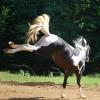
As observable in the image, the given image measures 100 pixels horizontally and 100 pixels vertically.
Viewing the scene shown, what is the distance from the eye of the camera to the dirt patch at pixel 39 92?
9.70m

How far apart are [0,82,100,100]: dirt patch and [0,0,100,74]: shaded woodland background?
28.5 ft

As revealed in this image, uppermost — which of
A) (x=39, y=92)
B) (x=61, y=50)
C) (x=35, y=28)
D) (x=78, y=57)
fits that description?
(x=35, y=28)

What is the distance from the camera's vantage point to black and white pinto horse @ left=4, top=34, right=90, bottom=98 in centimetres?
882

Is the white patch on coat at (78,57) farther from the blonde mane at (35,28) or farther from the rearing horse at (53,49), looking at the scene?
the blonde mane at (35,28)

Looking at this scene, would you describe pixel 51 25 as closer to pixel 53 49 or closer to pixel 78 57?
pixel 78 57

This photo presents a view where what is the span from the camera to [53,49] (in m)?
9.03

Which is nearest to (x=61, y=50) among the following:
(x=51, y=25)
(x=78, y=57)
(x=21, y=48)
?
(x=78, y=57)

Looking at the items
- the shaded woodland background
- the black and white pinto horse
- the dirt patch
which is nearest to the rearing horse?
the black and white pinto horse

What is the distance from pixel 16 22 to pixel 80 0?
3.66 meters

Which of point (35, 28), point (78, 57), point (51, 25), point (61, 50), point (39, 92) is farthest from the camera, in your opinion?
point (51, 25)

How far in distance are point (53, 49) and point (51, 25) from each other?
11527mm

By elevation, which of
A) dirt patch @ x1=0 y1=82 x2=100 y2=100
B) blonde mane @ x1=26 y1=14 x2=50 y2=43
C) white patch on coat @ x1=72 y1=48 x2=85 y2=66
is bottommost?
dirt patch @ x1=0 y1=82 x2=100 y2=100

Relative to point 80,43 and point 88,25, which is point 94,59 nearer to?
point 88,25

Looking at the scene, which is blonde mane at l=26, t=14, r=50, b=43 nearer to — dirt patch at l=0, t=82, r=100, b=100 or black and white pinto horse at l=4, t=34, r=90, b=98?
black and white pinto horse at l=4, t=34, r=90, b=98
